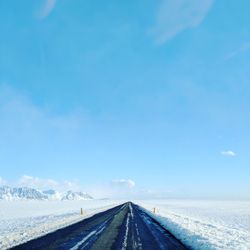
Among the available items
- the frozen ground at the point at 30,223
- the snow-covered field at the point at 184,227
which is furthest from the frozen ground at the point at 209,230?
the frozen ground at the point at 30,223

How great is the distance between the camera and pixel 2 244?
14.2 metres

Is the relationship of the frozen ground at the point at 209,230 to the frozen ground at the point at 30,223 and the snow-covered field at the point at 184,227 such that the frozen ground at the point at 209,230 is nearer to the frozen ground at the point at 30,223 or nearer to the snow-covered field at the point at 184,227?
the snow-covered field at the point at 184,227

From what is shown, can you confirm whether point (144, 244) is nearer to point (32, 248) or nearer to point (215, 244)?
point (215, 244)

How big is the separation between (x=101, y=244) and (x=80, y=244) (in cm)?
88

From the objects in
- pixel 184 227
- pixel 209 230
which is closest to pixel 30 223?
pixel 184 227

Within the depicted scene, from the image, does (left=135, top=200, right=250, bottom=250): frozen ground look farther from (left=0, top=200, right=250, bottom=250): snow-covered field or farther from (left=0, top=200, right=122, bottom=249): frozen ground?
(left=0, top=200, right=122, bottom=249): frozen ground

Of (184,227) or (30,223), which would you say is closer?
(184,227)

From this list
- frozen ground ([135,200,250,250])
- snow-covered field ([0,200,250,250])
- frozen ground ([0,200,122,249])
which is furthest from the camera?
frozen ground ([0,200,122,249])

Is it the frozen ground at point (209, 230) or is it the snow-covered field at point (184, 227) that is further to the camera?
the snow-covered field at point (184, 227)

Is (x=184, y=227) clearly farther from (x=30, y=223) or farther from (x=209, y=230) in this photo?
(x=30, y=223)

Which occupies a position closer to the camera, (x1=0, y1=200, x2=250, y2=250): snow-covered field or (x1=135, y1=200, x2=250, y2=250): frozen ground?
(x1=135, y1=200, x2=250, y2=250): frozen ground

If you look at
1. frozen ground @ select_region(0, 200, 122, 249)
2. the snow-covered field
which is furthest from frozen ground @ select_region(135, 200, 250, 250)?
frozen ground @ select_region(0, 200, 122, 249)

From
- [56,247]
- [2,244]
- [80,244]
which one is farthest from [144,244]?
[2,244]

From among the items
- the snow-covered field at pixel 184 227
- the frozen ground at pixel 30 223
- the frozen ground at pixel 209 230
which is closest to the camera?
the frozen ground at pixel 209 230
